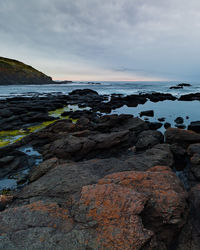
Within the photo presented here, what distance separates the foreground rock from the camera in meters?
2.79

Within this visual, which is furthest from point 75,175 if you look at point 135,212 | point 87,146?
point 87,146

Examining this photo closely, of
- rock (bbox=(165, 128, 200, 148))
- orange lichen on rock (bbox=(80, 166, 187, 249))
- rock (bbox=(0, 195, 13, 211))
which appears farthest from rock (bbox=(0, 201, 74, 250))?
rock (bbox=(165, 128, 200, 148))

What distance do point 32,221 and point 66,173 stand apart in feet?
7.43

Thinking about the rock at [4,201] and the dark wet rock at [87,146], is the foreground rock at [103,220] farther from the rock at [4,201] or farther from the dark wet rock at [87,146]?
the dark wet rock at [87,146]

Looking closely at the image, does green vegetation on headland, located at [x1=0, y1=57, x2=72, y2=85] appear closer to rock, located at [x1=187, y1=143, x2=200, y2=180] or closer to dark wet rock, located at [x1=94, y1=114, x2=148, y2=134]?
dark wet rock, located at [x1=94, y1=114, x2=148, y2=134]

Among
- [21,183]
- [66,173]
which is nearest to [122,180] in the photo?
[66,173]

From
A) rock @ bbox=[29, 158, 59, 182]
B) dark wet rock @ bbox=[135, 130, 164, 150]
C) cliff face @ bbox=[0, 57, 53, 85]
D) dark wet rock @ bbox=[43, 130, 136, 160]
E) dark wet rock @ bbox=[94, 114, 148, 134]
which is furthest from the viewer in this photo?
cliff face @ bbox=[0, 57, 53, 85]

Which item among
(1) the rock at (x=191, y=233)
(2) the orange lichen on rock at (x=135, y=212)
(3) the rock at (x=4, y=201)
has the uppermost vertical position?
(2) the orange lichen on rock at (x=135, y=212)

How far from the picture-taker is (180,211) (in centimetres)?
355

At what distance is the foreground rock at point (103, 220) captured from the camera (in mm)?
2795

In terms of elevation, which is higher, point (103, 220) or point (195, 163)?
point (103, 220)

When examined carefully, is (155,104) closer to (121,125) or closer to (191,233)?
(121,125)

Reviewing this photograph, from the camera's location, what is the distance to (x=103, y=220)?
312cm

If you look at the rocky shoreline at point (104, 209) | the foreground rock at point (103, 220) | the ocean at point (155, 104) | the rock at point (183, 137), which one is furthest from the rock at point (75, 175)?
the ocean at point (155, 104)
